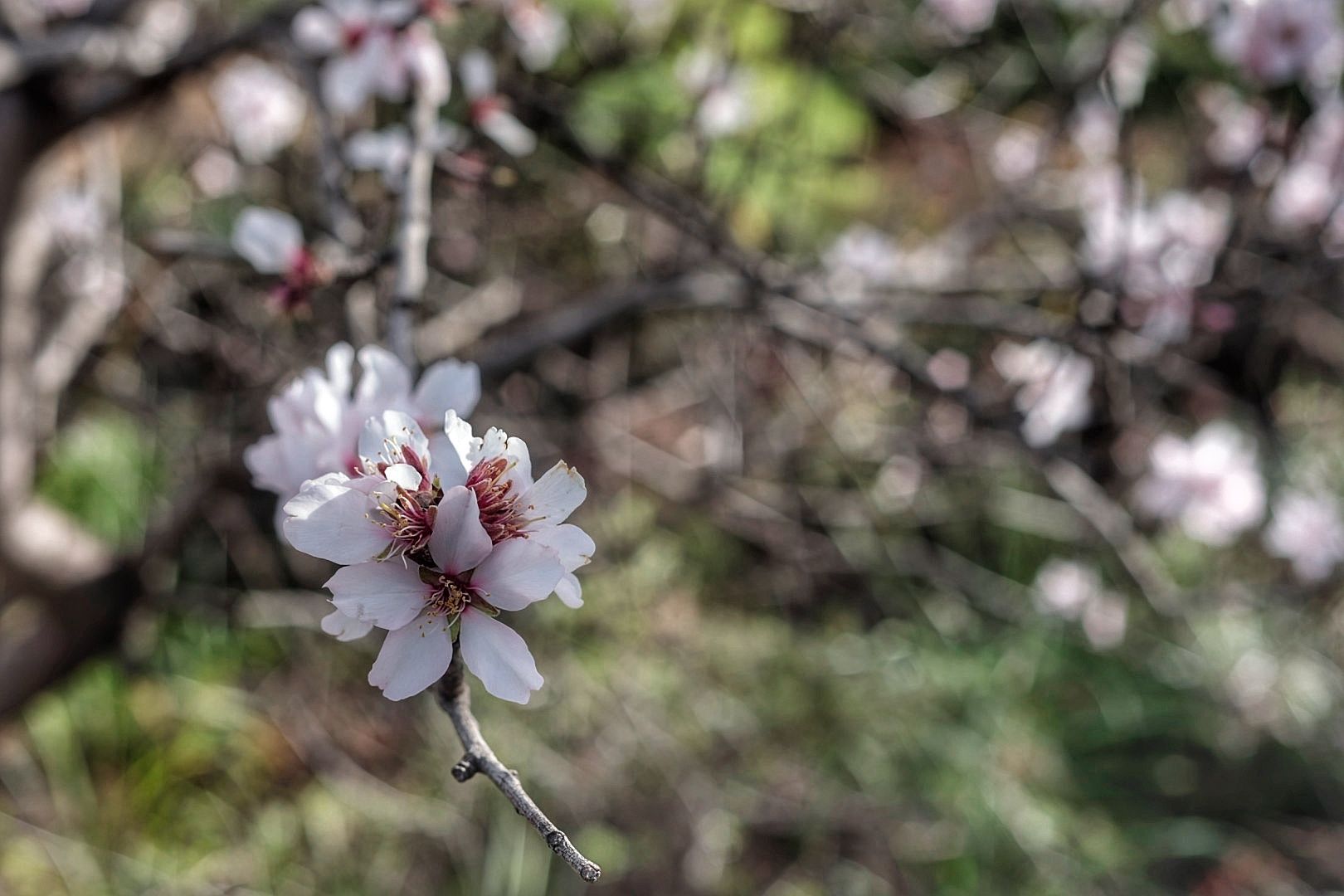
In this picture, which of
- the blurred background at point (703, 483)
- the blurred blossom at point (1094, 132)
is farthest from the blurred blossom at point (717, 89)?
the blurred blossom at point (1094, 132)

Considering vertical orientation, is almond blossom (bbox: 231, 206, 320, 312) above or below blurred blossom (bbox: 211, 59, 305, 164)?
above

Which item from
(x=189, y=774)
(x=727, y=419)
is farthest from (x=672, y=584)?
(x=189, y=774)

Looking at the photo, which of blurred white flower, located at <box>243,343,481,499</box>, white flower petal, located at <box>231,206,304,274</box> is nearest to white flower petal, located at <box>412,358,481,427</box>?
blurred white flower, located at <box>243,343,481,499</box>

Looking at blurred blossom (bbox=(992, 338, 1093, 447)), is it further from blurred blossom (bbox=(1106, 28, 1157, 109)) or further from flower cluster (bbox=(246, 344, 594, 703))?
flower cluster (bbox=(246, 344, 594, 703))

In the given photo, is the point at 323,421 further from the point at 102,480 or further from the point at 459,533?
the point at 102,480

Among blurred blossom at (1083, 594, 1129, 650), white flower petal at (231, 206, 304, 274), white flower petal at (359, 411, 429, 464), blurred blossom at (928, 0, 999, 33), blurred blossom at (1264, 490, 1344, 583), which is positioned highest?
white flower petal at (359, 411, 429, 464)
